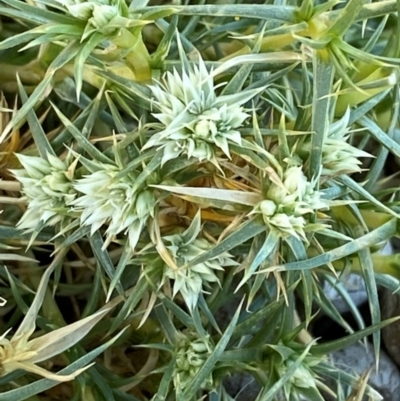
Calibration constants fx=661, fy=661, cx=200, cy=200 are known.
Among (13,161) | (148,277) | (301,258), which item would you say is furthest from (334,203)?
(13,161)

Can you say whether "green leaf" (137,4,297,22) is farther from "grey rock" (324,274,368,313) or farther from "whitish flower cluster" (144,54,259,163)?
"grey rock" (324,274,368,313)

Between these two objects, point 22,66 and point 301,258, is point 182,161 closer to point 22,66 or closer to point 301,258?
point 301,258

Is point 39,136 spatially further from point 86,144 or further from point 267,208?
point 267,208

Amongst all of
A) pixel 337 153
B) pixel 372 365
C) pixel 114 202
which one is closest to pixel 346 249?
pixel 337 153

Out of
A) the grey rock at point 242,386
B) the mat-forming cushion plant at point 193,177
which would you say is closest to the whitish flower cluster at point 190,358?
the mat-forming cushion plant at point 193,177

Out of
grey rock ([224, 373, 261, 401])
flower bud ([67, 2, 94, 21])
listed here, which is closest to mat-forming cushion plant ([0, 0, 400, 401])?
flower bud ([67, 2, 94, 21])
